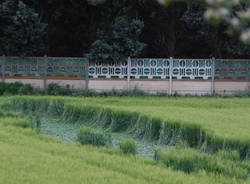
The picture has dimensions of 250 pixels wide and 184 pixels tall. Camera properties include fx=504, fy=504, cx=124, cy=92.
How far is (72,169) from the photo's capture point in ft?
16.7

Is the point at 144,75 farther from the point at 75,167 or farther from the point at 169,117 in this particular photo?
the point at 75,167

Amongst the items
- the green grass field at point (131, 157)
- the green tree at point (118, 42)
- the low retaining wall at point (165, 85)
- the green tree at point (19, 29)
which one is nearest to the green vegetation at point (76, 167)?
the green grass field at point (131, 157)

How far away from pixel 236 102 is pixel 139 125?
378cm

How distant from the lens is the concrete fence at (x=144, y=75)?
16469mm

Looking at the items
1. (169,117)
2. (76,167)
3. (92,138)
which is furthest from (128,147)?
(169,117)

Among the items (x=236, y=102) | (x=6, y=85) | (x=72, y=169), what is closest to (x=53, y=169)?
(x=72, y=169)

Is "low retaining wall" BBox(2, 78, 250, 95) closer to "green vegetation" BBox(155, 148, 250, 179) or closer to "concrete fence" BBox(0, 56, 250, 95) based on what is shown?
"concrete fence" BBox(0, 56, 250, 95)

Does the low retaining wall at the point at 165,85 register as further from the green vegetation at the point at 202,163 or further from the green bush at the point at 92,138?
the green vegetation at the point at 202,163

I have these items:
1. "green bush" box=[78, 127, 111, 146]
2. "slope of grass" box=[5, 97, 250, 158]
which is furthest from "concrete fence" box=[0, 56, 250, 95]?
"green bush" box=[78, 127, 111, 146]

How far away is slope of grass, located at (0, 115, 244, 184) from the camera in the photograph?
470 centimetres

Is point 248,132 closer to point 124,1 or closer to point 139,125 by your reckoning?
point 139,125

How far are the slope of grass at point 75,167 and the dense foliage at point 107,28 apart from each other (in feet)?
→ 34.3

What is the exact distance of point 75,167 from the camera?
5.19 m

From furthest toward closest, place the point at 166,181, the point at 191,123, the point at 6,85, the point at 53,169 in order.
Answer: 1. the point at 6,85
2. the point at 191,123
3. the point at 53,169
4. the point at 166,181
